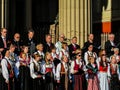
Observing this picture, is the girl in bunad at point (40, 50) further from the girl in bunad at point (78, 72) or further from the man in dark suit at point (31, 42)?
the girl in bunad at point (78, 72)

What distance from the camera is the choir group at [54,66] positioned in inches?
888

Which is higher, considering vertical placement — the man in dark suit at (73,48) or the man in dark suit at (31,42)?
the man in dark suit at (31,42)

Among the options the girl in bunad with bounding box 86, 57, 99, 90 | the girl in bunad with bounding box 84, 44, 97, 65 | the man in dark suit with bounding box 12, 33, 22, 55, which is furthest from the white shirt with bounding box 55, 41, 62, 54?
the man in dark suit with bounding box 12, 33, 22, 55

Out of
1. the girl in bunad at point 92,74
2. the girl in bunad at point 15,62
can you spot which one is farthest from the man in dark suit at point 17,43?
the girl in bunad at point 92,74

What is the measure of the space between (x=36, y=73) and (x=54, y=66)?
2.69 ft

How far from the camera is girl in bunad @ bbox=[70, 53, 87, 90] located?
76.4 ft

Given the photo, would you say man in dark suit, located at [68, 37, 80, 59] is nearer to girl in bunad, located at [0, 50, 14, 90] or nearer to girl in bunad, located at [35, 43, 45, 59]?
girl in bunad, located at [35, 43, 45, 59]

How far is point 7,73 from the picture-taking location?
2209cm

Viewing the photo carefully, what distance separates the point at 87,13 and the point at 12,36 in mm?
4549

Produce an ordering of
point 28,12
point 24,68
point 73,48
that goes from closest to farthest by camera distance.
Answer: point 24,68
point 73,48
point 28,12

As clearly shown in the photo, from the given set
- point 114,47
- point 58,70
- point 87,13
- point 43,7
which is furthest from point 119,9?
point 58,70

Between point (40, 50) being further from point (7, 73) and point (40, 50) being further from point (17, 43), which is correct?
point (7, 73)

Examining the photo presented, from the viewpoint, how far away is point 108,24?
123 feet

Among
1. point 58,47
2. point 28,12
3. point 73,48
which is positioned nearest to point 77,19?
point 73,48
